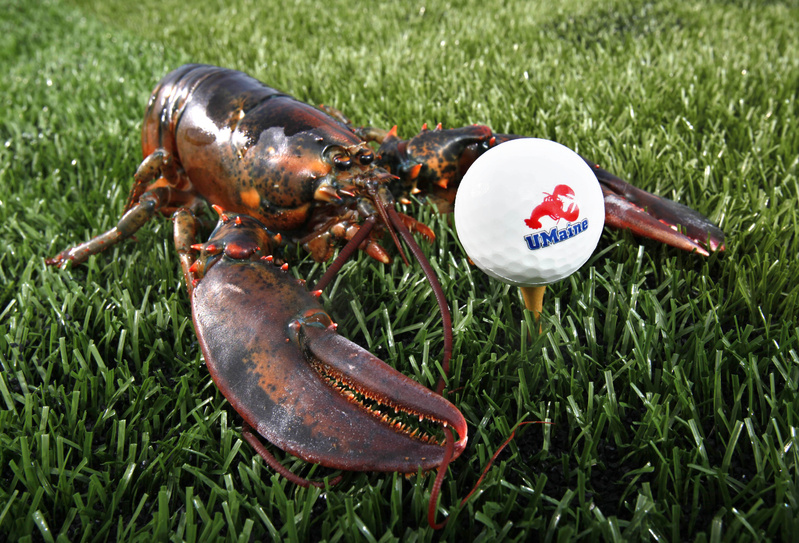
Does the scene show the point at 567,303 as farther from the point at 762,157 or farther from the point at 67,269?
the point at 67,269

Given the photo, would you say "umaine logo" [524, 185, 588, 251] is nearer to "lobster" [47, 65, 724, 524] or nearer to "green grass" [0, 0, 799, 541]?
"lobster" [47, 65, 724, 524]

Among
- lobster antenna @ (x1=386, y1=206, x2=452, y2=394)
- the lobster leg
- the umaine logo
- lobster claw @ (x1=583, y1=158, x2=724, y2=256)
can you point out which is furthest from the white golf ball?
the lobster leg

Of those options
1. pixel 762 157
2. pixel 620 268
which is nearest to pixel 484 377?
pixel 620 268

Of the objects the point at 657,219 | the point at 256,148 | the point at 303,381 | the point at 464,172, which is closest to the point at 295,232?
the point at 256,148

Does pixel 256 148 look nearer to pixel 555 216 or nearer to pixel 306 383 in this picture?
pixel 306 383

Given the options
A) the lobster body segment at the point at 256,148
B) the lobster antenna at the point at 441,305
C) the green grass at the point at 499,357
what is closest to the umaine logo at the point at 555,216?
the lobster antenna at the point at 441,305

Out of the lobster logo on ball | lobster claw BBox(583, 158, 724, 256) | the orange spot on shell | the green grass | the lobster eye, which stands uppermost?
the lobster logo on ball

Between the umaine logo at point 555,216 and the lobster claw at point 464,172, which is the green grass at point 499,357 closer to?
the lobster claw at point 464,172
